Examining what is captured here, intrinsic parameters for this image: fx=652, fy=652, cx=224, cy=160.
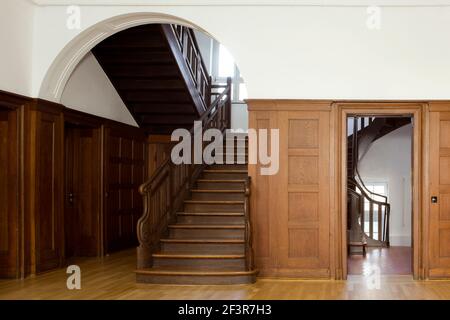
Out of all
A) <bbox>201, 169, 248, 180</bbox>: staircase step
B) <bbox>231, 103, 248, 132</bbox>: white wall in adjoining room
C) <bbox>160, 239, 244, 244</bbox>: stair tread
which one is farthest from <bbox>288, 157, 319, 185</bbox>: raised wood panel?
<bbox>231, 103, 248, 132</bbox>: white wall in adjoining room

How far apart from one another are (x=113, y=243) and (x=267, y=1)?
4743mm

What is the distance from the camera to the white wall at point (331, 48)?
24.8 ft

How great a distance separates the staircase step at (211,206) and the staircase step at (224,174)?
867 millimetres

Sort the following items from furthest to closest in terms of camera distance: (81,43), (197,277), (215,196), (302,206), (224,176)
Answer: (224,176), (215,196), (81,43), (302,206), (197,277)

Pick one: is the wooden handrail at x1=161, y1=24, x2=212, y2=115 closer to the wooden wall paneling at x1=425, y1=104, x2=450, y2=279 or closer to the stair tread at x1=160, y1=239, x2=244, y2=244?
the stair tread at x1=160, y1=239, x2=244, y2=244

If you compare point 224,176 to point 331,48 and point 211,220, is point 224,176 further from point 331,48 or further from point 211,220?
point 331,48

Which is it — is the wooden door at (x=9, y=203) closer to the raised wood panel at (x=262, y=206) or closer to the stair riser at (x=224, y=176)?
the raised wood panel at (x=262, y=206)

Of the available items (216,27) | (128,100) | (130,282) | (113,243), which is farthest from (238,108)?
(130,282)

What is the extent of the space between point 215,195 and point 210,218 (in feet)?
2.21

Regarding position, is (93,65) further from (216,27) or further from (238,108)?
(238,108)

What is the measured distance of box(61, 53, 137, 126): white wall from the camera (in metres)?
8.89

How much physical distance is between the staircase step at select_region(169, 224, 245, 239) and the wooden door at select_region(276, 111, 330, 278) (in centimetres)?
71

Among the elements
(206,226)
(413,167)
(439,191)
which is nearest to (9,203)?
(206,226)

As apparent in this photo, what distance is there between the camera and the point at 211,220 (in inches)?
334
